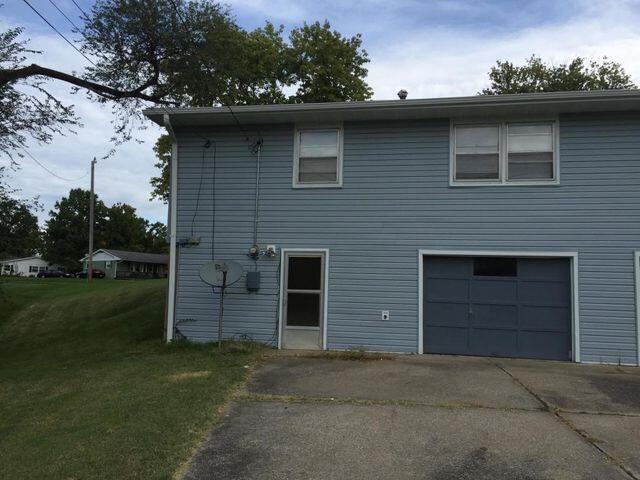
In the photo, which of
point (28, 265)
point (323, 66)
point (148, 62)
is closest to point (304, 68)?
point (323, 66)

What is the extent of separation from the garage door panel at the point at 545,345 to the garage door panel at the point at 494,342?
16 cm

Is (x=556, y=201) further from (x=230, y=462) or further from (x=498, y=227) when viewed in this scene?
(x=230, y=462)

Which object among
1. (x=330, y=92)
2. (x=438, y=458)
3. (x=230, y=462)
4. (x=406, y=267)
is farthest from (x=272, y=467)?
(x=330, y=92)

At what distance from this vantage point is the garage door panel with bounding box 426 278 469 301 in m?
9.89

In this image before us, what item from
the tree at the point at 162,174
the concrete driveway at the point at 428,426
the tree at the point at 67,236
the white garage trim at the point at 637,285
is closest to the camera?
the concrete driveway at the point at 428,426

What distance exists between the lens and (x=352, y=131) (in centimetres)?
1038

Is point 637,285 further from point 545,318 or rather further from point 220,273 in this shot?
point 220,273

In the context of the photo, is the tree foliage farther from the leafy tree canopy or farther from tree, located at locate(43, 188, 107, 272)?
the leafy tree canopy

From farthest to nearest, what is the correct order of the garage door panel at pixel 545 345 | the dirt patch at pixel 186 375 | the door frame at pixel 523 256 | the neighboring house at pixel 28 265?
the neighboring house at pixel 28 265
the garage door panel at pixel 545 345
the door frame at pixel 523 256
the dirt patch at pixel 186 375

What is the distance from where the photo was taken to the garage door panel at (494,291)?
973 centimetres

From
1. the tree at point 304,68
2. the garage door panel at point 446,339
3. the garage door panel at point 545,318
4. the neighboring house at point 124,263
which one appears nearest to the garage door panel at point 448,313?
the garage door panel at point 446,339

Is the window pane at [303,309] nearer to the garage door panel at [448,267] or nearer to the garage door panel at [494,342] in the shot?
the garage door panel at [448,267]

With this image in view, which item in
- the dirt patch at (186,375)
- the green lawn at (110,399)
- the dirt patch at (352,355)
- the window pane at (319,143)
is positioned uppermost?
the window pane at (319,143)

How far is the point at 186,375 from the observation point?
24.9ft
